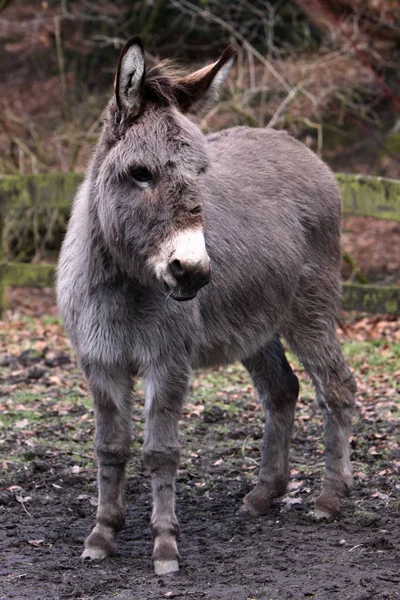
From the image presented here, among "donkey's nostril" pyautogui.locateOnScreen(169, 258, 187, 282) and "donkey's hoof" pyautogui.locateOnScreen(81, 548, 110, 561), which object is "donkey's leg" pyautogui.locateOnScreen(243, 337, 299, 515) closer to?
"donkey's hoof" pyautogui.locateOnScreen(81, 548, 110, 561)

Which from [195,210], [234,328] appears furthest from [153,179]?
[234,328]

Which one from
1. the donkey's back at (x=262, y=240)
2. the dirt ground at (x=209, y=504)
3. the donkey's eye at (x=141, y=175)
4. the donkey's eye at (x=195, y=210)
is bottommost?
the dirt ground at (x=209, y=504)

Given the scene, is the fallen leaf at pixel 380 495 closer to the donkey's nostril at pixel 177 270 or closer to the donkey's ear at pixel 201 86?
the donkey's nostril at pixel 177 270

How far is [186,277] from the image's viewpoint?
3328mm

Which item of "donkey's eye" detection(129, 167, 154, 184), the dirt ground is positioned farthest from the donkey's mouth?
the dirt ground

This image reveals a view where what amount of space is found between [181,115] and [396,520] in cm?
237

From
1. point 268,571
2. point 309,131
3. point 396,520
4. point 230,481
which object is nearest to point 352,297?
point 230,481

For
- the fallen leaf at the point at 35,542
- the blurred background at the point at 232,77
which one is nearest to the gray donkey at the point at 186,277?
the fallen leaf at the point at 35,542

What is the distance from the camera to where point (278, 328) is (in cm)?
480

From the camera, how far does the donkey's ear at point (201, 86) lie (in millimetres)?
3818

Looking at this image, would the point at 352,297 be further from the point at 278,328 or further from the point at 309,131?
the point at 309,131

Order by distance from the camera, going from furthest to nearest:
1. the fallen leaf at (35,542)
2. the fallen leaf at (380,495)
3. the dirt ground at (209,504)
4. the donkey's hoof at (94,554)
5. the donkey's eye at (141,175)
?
the fallen leaf at (380,495), the fallen leaf at (35,542), the donkey's hoof at (94,554), the dirt ground at (209,504), the donkey's eye at (141,175)

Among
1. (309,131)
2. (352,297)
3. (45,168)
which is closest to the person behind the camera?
(352,297)

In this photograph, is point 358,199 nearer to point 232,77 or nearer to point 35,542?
point 35,542
